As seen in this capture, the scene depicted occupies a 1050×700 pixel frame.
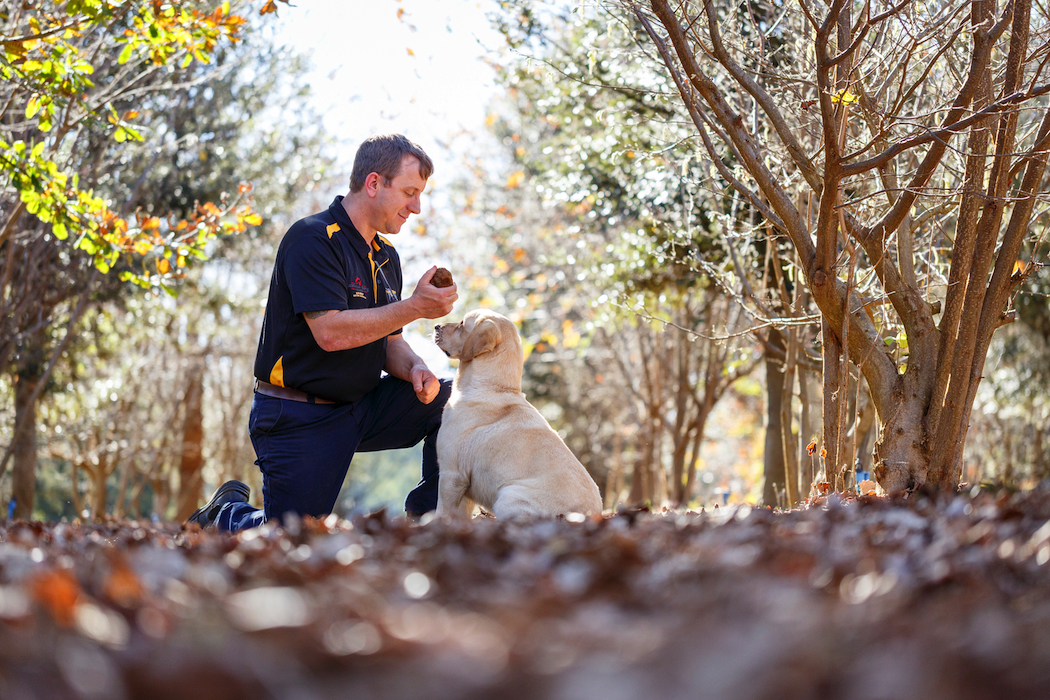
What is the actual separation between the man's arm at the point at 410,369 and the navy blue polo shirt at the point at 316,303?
24 cm

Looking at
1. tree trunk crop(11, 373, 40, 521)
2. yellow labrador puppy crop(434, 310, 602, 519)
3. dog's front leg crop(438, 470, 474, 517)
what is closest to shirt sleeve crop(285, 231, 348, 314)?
yellow labrador puppy crop(434, 310, 602, 519)

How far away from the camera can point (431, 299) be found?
15.3 feet

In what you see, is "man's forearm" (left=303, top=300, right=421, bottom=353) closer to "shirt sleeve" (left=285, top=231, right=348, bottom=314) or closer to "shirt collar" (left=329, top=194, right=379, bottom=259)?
"shirt sleeve" (left=285, top=231, right=348, bottom=314)

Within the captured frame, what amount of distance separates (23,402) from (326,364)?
1007 cm

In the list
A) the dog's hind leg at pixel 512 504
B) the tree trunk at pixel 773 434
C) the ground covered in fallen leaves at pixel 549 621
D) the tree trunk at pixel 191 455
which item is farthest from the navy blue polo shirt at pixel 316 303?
the tree trunk at pixel 191 455

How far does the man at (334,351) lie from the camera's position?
4781 mm

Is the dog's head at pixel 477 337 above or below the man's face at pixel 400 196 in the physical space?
below

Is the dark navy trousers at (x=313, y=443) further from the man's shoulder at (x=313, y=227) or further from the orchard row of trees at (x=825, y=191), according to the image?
the orchard row of trees at (x=825, y=191)

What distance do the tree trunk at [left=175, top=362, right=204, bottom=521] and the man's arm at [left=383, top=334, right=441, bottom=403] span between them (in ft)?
44.4

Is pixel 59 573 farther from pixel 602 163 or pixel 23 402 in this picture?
pixel 23 402

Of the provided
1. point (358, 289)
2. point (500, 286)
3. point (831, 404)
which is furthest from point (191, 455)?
point (831, 404)

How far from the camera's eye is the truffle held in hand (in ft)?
15.9

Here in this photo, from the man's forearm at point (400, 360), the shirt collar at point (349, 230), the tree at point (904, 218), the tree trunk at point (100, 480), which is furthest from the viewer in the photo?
the tree trunk at point (100, 480)

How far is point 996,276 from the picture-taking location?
4.01 metres
